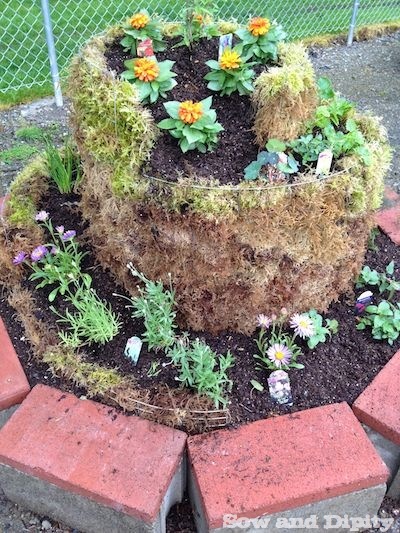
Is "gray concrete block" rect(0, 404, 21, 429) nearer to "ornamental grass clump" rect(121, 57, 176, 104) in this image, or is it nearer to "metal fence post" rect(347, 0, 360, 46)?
"ornamental grass clump" rect(121, 57, 176, 104)

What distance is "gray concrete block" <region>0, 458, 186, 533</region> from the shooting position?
6.42 ft

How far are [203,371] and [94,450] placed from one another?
48 cm

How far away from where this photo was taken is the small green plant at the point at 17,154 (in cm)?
375

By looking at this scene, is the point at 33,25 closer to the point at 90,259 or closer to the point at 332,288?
the point at 90,259

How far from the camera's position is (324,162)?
217 cm

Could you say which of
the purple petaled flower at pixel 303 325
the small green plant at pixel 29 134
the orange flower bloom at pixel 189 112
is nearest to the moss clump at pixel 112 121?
the orange flower bloom at pixel 189 112

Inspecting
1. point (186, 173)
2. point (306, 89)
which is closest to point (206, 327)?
point (186, 173)

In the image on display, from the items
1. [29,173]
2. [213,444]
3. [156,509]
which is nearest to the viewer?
[156,509]

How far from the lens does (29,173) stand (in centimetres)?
300

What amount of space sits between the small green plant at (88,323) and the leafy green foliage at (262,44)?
1.25 meters

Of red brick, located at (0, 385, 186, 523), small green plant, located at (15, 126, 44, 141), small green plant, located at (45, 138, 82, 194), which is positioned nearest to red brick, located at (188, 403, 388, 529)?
red brick, located at (0, 385, 186, 523)

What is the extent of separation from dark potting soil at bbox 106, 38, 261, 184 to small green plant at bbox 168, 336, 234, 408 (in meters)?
0.65

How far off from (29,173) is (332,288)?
1.66m

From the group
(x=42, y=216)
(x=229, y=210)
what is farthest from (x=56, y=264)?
(x=229, y=210)
